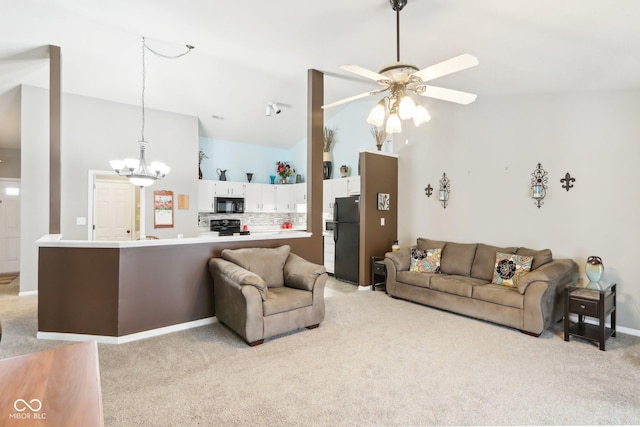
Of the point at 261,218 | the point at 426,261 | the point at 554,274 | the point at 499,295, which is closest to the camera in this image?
the point at 554,274

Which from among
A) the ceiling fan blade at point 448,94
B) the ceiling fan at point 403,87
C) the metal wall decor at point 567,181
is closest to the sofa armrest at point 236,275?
the ceiling fan at point 403,87

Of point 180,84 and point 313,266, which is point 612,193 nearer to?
point 313,266

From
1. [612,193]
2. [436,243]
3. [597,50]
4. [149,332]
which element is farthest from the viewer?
[436,243]

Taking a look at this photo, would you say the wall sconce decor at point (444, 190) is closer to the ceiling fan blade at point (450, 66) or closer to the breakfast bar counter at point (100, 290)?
the ceiling fan blade at point (450, 66)

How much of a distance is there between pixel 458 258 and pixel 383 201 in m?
1.56

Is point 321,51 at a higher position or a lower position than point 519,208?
higher

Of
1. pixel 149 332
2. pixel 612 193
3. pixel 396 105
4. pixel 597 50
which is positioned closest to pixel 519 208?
pixel 612 193

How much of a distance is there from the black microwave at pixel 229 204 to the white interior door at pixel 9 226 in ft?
13.5

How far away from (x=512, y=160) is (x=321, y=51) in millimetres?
2910

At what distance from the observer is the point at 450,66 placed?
2213 mm

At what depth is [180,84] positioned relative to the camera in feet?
17.5

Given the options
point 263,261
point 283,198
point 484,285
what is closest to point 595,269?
point 484,285

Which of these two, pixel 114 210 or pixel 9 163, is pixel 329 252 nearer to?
pixel 114 210

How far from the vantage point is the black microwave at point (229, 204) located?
6.97 m
